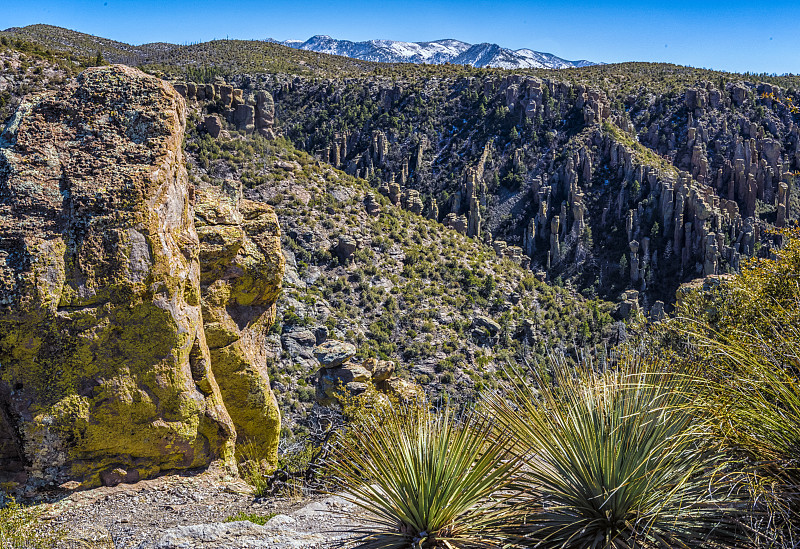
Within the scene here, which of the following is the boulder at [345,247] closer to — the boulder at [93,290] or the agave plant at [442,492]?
the boulder at [93,290]

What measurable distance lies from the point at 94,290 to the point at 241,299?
2.43 m

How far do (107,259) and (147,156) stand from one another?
113 cm

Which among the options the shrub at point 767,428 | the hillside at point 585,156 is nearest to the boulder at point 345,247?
the hillside at point 585,156

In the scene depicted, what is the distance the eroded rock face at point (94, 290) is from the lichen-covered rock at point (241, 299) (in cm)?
103

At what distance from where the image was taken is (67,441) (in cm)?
540

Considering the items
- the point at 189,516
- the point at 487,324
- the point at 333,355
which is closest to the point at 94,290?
the point at 189,516

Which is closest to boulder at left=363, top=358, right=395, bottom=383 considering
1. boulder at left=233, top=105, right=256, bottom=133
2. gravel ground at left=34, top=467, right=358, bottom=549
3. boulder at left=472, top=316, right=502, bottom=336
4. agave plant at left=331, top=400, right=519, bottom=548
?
gravel ground at left=34, top=467, right=358, bottom=549

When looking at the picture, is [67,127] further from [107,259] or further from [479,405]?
[479,405]

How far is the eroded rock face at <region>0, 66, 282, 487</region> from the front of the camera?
5262 mm

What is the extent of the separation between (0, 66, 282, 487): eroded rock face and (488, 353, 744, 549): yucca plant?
365 cm

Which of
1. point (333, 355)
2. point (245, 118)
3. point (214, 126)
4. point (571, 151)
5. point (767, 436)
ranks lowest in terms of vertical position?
point (333, 355)

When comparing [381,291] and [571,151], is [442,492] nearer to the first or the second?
[381,291]

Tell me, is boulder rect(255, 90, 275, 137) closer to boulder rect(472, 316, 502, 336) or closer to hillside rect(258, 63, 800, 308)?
hillside rect(258, 63, 800, 308)

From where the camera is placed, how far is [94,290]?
5387 mm
